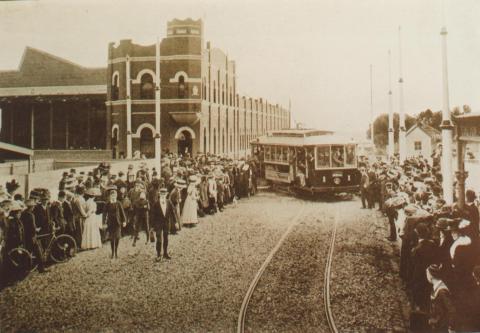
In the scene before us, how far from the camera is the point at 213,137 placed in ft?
23.0

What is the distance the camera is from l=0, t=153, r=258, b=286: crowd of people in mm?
4156

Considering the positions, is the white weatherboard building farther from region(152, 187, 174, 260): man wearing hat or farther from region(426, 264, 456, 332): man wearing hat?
region(152, 187, 174, 260): man wearing hat

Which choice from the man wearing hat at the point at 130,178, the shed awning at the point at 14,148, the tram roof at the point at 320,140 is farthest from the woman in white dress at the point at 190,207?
the tram roof at the point at 320,140

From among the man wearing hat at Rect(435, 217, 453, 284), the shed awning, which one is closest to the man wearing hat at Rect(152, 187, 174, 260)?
the shed awning

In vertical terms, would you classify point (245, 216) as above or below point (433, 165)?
below

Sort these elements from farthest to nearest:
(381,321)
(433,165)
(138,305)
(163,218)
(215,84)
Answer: (215,84), (163,218), (433,165), (138,305), (381,321)

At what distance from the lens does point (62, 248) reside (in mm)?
4344

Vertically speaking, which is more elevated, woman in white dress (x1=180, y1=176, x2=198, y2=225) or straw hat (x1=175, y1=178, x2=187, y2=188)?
straw hat (x1=175, y1=178, x2=187, y2=188)

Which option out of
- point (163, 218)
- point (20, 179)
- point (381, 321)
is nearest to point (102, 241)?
point (163, 218)

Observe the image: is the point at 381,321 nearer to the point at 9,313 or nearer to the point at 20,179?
the point at 9,313

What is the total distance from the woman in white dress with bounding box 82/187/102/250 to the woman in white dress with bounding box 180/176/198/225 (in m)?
1.09

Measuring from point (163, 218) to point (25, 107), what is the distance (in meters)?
3.12

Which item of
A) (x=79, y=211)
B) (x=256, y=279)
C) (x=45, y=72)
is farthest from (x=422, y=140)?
(x=45, y=72)

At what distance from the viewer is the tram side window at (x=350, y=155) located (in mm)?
7035
